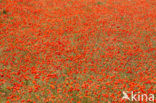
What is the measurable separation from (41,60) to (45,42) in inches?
60.5

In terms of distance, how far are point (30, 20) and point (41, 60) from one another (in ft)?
14.2

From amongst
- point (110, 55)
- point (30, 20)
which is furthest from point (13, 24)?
point (110, 55)

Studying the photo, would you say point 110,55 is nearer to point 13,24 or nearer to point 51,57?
point 51,57

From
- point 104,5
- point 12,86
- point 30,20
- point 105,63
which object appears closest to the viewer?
point 12,86

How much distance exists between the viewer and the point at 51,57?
28.9 feet

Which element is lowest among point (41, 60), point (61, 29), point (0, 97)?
point (0, 97)

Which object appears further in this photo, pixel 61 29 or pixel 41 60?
pixel 61 29

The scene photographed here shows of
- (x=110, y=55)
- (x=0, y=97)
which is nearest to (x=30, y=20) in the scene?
(x=110, y=55)

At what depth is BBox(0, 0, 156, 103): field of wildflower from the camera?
6816 mm

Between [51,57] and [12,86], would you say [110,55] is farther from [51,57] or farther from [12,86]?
[12,86]

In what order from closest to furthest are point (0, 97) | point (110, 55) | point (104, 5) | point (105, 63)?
point (0, 97)
point (105, 63)
point (110, 55)
point (104, 5)

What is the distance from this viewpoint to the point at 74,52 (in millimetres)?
9312

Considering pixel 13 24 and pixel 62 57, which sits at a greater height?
pixel 13 24

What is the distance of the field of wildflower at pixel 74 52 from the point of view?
Result: 6.82 meters
